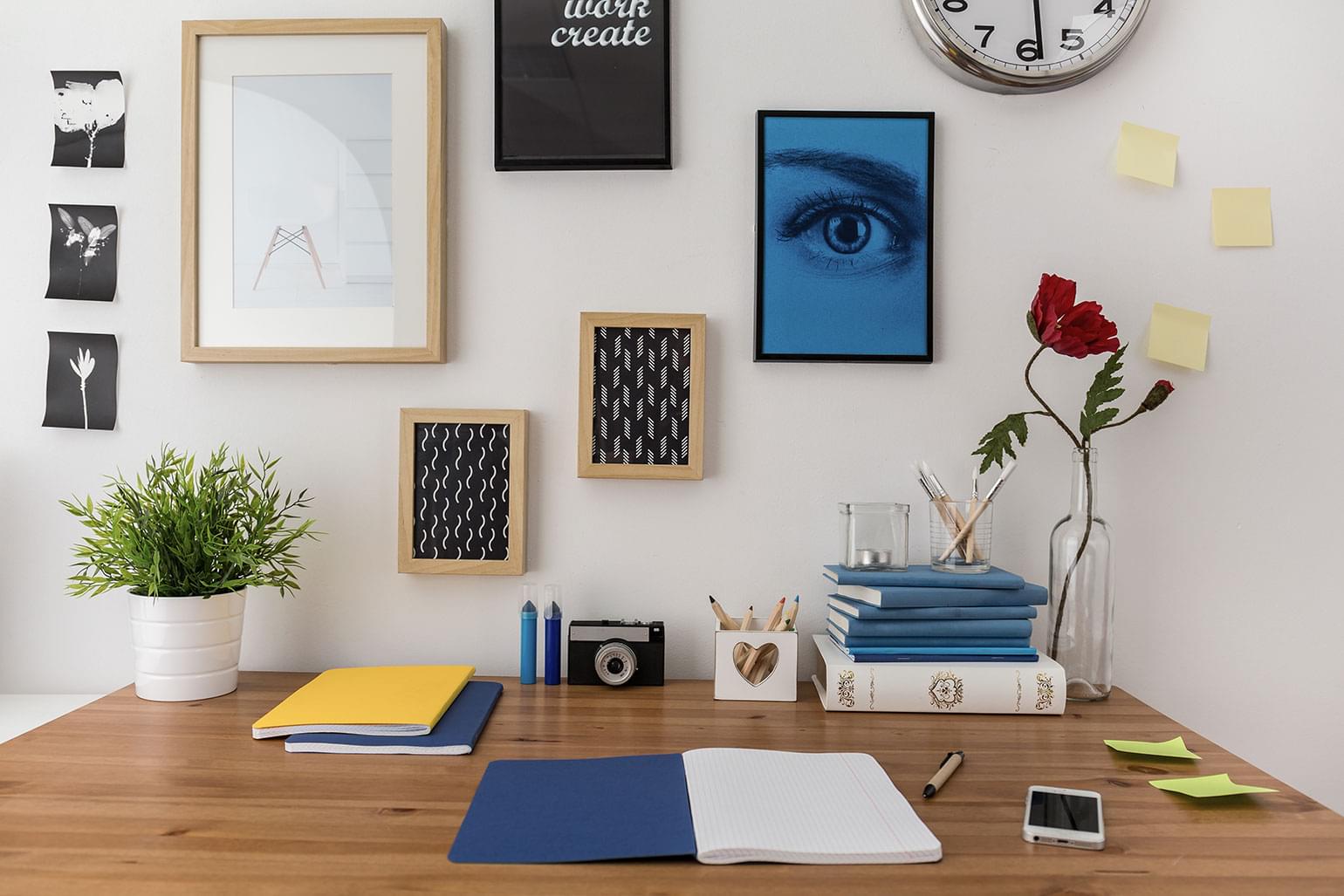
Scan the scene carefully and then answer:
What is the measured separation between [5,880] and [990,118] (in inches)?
50.8

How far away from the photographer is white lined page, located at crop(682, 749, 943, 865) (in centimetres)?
67

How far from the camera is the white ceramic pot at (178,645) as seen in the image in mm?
1043

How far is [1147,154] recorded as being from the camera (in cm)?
118

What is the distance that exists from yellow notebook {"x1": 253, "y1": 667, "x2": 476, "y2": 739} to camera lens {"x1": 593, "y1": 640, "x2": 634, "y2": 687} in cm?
16

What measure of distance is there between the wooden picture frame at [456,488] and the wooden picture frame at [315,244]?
0.09 metres

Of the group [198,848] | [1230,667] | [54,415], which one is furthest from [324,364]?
[1230,667]

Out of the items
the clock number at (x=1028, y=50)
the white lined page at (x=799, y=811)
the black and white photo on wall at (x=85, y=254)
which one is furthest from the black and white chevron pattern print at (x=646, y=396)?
the black and white photo on wall at (x=85, y=254)

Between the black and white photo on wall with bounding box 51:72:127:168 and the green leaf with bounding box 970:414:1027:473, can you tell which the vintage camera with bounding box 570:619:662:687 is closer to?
the green leaf with bounding box 970:414:1027:473

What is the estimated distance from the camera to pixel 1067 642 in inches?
43.7

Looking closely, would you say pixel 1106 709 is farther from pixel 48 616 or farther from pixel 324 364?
pixel 48 616

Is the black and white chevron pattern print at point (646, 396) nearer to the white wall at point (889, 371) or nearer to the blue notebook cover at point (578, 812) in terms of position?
the white wall at point (889, 371)

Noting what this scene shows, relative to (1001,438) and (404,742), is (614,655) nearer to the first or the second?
(404,742)

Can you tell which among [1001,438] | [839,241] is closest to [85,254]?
[839,241]

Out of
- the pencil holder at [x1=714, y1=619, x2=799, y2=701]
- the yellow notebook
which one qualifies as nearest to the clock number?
the pencil holder at [x1=714, y1=619, x2=799, y2=701]
